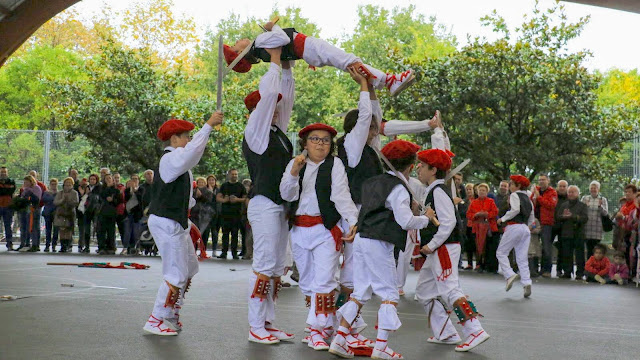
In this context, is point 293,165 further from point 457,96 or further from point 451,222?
point 457,96

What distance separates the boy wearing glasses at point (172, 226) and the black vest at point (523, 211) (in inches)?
272

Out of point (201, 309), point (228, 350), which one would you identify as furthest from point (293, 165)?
point (201, 309)

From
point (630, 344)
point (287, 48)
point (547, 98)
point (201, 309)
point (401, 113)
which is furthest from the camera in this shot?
point (401, 113)

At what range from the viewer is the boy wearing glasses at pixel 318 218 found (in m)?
6.63

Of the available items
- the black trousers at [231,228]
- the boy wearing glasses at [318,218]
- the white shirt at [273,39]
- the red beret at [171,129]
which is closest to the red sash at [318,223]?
the boy wearing glasses at [318,218]

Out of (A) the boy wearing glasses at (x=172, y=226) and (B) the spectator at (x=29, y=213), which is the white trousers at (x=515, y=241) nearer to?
(A) the boy wearing glasses at (x=172, y=226)

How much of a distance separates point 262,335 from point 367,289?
A: 3.39 feet

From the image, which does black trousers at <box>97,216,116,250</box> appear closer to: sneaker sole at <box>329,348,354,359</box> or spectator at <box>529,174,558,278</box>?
spectator at <box>529,174,558,278</box>

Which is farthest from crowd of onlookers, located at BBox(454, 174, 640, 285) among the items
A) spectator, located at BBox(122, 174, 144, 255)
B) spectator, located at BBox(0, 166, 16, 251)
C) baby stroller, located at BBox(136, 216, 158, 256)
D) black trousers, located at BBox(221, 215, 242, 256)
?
spectator, located at BBox(0, 166, 16, 251)

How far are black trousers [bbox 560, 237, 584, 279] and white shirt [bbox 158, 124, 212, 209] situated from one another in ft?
36.2

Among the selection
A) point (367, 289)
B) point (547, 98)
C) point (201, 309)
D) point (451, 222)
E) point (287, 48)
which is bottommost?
point (201, 309)

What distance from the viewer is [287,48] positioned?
6.93 meters

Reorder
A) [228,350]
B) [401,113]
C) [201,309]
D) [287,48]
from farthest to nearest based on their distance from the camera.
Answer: [401,113], [201,309], [287,48], [228,350]

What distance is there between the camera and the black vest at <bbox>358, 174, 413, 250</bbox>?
21.1ft
